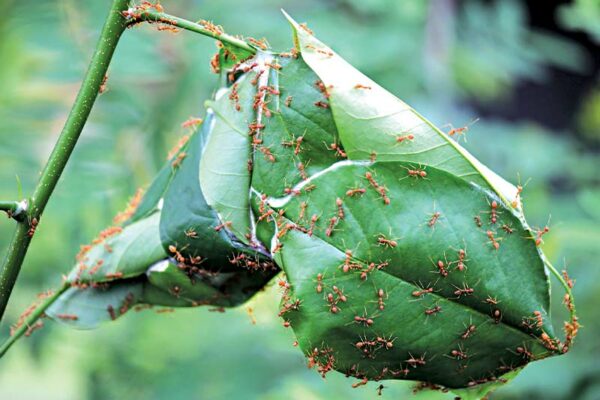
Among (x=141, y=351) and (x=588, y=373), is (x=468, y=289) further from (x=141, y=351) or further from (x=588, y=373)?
(x=141, y=351)

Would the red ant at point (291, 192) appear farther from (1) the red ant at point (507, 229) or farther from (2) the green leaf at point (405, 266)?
(1) the red ant at point (507, 229)

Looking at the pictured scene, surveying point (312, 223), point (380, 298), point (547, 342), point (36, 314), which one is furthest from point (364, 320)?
point (36, 314)

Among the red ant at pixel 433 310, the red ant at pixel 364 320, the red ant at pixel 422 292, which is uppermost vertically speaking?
the red ant at pixel 422 292

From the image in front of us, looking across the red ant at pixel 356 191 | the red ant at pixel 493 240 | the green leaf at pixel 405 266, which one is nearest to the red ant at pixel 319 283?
the green leaf at pixel 405 266

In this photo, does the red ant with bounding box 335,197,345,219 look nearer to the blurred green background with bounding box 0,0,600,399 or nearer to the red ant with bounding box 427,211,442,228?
the red ant with bounding box 427,211,442,228

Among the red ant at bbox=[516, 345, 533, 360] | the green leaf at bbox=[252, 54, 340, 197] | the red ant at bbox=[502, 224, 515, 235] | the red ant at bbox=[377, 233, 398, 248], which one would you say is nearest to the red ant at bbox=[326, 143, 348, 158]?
the green leaf at bbox=[252, 54, 340, 197]

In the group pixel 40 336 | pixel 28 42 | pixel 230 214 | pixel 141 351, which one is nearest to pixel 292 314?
pixel 230 214
